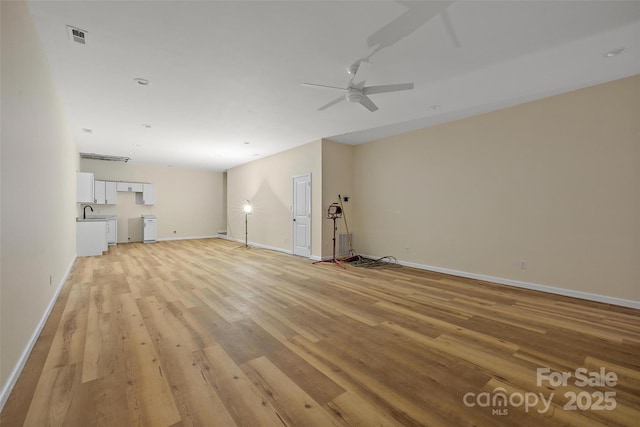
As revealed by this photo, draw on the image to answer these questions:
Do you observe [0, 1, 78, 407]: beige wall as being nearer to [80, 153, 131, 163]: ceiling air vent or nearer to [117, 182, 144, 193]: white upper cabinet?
[80, 153, 131, 163]: ceiling air vent

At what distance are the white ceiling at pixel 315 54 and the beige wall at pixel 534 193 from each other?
0.41m

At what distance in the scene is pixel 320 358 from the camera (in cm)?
212

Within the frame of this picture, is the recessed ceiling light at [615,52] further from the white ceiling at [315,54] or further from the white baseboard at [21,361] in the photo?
the white baseboard at [21,361]

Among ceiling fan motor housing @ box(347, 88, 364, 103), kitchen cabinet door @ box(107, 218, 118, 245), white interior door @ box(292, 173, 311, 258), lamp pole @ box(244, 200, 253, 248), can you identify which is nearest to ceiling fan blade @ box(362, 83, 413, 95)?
ceiling fan motor housing @ box(347, 88, 364, 103)

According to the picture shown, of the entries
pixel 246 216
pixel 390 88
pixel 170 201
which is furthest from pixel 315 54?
pixel 170 201

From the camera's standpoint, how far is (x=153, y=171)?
10109mm

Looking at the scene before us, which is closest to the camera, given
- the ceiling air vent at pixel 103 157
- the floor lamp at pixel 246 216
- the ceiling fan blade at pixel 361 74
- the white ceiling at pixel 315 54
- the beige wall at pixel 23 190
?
the beige wall at pixel 23 190

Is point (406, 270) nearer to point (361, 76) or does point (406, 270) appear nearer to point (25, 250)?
point (361, 76)

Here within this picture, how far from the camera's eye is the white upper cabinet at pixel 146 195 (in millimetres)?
9664

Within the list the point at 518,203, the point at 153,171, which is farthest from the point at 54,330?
the point at 153,171

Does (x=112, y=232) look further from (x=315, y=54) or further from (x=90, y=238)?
(x=315, y=54)

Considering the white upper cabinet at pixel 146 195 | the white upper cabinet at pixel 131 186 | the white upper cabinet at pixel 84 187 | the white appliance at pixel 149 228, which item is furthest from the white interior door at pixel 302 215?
the white upper cabinet at pixel 131 186
